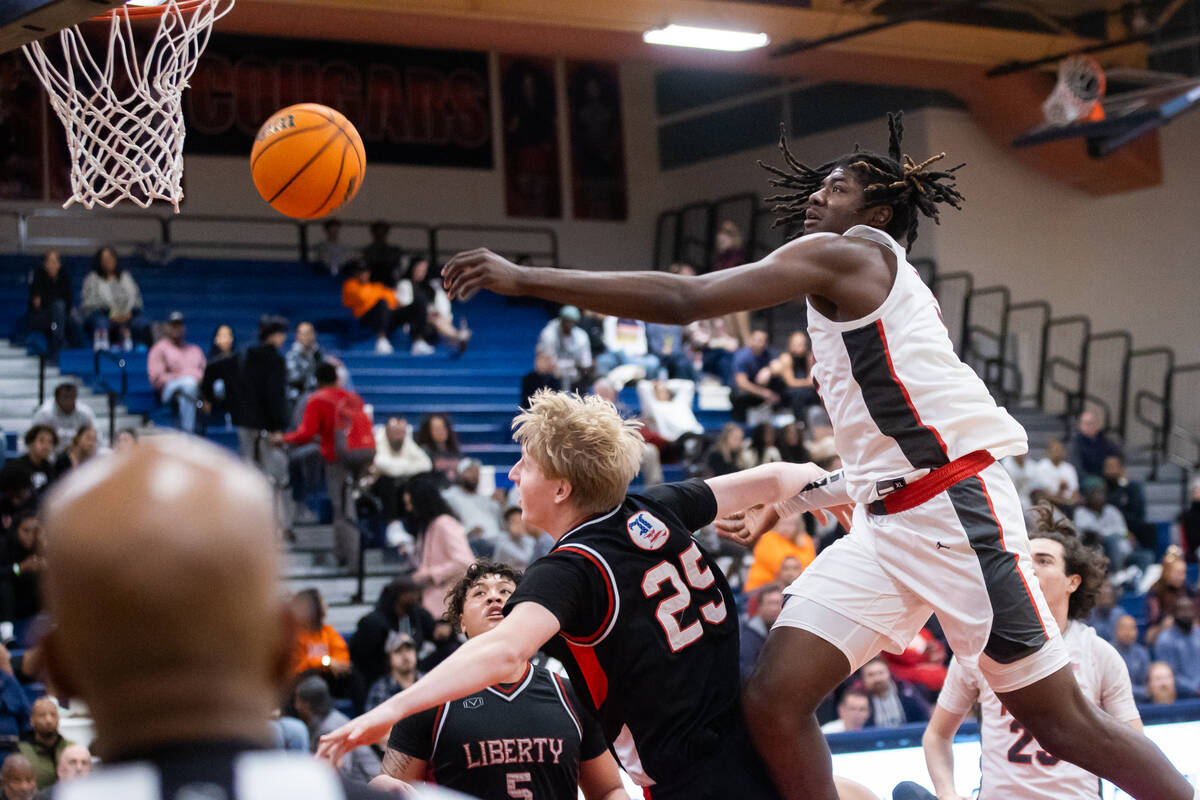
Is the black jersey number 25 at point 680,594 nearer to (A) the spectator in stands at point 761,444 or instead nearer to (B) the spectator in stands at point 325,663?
(B) the spectator in stands at point 325,663

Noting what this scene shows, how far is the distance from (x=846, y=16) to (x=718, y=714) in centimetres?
1359

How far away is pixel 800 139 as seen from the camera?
20.9 metres

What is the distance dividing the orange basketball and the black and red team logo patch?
233 cm

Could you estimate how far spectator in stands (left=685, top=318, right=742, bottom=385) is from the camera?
1661 centimetres

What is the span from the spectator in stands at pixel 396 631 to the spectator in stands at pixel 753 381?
6.29m

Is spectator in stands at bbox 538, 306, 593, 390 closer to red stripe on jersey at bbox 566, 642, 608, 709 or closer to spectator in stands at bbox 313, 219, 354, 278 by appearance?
spectator in stands at bbox 313, 219, 354, 278

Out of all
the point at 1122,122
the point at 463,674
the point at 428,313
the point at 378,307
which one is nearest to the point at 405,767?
the point at 463,674

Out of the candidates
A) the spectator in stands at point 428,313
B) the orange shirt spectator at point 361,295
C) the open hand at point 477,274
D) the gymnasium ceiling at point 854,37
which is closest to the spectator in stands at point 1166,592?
the gymnasium ceiling at point 854,37

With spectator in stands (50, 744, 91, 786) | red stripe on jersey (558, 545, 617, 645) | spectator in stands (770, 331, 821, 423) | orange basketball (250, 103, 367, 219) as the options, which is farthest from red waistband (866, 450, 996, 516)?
spectator in stands (770, 331, 821, 423)

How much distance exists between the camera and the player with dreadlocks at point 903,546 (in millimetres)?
3576

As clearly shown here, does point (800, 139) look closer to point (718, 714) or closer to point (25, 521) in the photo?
point (25, 521)

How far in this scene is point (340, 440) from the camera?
11258 millimetres

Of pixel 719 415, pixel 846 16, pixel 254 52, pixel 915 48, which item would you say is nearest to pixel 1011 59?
pixel 915 48

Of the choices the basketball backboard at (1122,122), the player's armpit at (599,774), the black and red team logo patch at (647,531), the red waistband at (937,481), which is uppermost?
the basketball backboard at (1122,122)
